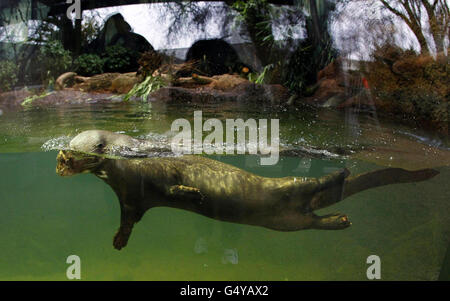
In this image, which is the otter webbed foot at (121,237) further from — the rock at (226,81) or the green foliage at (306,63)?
the green foliage at (306,63)

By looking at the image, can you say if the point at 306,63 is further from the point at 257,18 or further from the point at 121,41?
the point at 121,41

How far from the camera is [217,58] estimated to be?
2070 mm

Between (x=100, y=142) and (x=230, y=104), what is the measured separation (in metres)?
1.11

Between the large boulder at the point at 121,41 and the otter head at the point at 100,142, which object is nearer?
the large boulder at the point at 121,41

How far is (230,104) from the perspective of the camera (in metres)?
2.17

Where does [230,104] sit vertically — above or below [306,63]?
below

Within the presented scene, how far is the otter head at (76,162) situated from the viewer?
265cm

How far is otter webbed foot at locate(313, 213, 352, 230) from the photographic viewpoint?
2984 mm

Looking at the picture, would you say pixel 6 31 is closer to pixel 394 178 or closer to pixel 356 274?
pixel 394 178

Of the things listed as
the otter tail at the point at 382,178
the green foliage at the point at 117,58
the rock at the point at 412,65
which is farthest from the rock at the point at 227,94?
the otter tail at the point at 382,178

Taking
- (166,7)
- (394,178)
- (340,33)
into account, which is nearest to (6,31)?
(166,7)

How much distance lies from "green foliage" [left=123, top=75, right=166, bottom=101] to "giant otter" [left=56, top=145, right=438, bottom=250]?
0.77m

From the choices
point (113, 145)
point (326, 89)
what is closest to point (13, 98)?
point (113, 145)

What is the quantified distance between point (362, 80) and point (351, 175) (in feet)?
3.29
